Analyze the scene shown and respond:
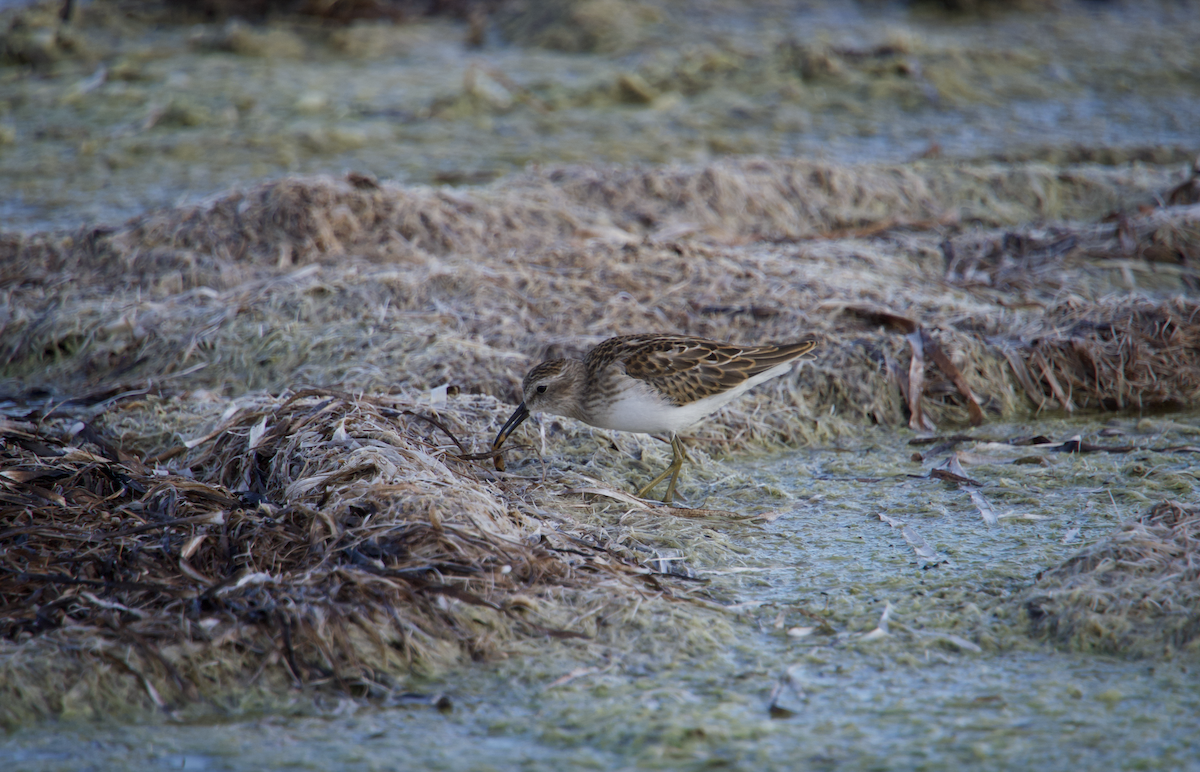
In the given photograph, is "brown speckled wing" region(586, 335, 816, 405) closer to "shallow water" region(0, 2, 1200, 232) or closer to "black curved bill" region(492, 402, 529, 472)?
"black curved bill" region(492, 402, 529, 472)

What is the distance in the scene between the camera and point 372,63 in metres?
11.0

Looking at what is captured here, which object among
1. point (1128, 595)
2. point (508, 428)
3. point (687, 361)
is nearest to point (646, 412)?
point (687, 361)

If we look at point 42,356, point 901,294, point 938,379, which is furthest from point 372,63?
point 938,379

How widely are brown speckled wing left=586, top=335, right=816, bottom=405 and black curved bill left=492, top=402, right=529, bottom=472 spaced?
31 cm

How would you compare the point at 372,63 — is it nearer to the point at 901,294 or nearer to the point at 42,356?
the point at 42,356

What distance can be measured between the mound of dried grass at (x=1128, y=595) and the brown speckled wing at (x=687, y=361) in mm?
1341

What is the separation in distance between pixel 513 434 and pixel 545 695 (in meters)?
1.67

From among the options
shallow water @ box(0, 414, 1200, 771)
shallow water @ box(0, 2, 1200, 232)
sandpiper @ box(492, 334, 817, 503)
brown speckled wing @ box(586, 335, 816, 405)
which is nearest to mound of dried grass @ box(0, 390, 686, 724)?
shallow water @ box(0, 414, 1200, 771)

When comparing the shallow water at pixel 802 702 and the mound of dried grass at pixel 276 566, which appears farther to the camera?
the mound of dried grass at pixel 276 566

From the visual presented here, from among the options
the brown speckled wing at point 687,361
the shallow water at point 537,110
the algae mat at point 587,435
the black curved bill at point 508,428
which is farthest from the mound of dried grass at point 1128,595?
the shallow water at point 537,110

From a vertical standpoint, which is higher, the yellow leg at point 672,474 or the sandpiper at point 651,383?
the sandpiper at point 651,383

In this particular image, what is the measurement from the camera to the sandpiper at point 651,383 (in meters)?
4.09

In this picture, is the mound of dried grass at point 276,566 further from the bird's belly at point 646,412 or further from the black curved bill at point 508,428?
the bird's belly at point 646,412

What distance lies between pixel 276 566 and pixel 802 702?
5.19 feet
